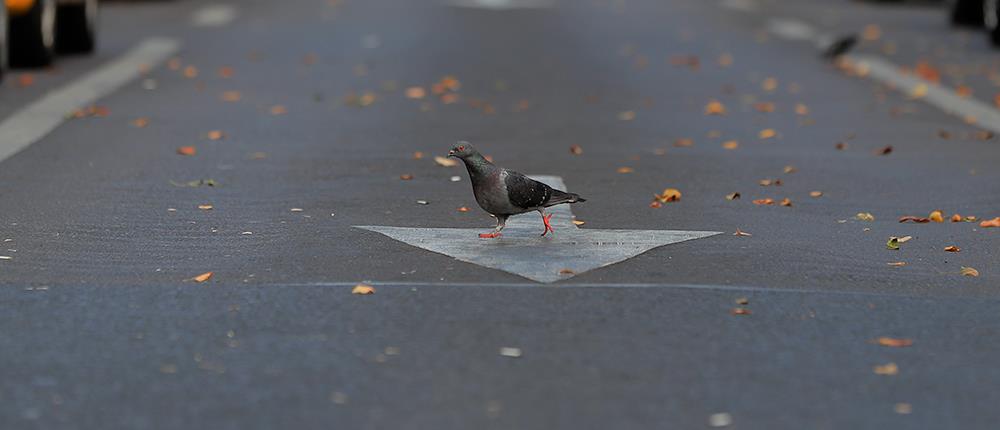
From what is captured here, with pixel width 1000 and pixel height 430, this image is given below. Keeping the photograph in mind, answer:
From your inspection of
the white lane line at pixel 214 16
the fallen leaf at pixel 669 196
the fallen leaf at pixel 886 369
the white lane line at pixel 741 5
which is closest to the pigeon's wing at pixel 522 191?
the fallen leaf at pixel 669 196

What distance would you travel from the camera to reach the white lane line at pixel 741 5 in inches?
1227

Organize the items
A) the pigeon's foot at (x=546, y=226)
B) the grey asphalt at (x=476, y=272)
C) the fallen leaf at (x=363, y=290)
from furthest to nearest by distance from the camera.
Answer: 1. the pigeon's foot at (x=546, y=226)
2. the fallen leaf at (x=363, y=290)
3. the grey asphalt at (x=476, y=272)

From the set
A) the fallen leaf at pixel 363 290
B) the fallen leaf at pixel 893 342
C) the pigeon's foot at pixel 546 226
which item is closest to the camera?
the fallen leaf at pixel 893 342

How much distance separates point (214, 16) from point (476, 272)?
20440 mm

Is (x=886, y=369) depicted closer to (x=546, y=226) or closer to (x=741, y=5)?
(x=546, y=226)

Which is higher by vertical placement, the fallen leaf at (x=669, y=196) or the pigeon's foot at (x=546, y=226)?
the pigeon's foot at (x=546, y=226)

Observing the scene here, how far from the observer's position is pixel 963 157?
12711 mm

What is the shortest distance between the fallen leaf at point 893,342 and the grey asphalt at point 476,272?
5cm

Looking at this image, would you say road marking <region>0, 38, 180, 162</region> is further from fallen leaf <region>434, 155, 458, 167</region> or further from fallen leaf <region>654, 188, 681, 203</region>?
fallen leaf <region>654, 188, 681, 203</region>

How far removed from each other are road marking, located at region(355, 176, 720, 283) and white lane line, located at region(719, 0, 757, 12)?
73.1 ft

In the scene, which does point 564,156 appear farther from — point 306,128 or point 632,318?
point 632,318

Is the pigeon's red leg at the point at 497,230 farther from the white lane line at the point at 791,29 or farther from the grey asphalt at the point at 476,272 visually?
the white lane line at the point at 791,29

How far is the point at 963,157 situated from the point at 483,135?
3.41 m

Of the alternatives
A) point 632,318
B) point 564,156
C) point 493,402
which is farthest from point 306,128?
point 493,402
